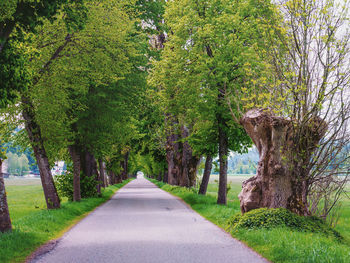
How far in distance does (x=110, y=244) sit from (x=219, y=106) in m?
9.25

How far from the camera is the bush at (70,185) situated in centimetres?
2252

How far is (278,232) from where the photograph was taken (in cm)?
915

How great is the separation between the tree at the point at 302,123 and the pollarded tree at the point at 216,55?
3.64 metres

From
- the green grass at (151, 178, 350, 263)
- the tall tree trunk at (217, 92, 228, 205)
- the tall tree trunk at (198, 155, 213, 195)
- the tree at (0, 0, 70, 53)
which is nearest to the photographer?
the green grass at (151, 178, 350, 263)

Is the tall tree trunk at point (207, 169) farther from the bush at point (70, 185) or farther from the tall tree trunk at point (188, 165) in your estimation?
the tall tree trunk at point (188, 165)

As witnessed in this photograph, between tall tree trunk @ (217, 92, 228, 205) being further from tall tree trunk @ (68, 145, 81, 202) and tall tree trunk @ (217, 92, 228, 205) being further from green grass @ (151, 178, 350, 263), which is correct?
green grass @ (151, 178, 350, 263)

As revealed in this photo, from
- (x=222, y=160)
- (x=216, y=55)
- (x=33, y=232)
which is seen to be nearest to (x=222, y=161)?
(x=222, y=160)

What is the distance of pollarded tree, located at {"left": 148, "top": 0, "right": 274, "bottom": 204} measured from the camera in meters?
16.0

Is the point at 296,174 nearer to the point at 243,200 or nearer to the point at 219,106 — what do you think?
the point at 243,200

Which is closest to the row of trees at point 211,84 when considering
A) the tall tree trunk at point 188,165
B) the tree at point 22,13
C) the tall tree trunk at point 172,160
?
the tree at point 22,13

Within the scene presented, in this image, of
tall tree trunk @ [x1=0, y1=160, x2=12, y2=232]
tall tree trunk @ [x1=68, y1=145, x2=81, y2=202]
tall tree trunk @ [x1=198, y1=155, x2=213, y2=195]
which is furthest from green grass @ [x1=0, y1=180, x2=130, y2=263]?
tall tree trunk @ [x1=198, y1=155, x2=213, y2=195]

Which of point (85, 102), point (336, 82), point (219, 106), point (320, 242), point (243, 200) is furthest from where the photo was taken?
point (85, 102)

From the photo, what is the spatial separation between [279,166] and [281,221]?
5.58 ft

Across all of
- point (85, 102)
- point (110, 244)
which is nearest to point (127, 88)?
point (85, 102)
